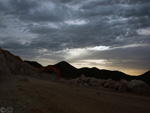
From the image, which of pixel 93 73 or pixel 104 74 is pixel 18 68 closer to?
pixel 93 73

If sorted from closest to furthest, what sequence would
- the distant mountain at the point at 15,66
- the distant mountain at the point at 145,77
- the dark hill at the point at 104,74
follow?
the distant mountain at the point at 15,66 < the distant mountain at the point at 145,77 < the dark hill at the point at 104,74

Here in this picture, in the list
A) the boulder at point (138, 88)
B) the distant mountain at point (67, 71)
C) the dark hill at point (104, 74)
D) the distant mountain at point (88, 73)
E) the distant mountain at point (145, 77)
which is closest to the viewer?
the boulder at point (138, 88)

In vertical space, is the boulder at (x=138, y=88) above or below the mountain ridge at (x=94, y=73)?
below

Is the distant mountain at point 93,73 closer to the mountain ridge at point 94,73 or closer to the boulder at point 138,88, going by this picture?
the mountain ridge at point 94,73

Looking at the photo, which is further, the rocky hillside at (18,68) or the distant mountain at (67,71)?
the distant mountain at (67,71)

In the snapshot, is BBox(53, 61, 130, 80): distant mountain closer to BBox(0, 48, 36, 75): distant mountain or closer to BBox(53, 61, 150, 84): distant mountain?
BBox(53, 61, 150, 84): distant mountain

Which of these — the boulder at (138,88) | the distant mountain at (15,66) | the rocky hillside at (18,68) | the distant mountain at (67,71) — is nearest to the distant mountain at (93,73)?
the distant mountain at (67,71)

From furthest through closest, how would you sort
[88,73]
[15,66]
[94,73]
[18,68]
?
[88,73]
[94,73]
[18,68]
[15,66]

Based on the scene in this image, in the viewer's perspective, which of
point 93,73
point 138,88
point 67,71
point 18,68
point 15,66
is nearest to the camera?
point 138,88

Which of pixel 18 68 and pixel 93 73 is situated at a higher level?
pixel 93 73

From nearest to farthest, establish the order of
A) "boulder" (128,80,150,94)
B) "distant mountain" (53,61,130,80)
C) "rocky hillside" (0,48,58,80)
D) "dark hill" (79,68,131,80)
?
"boulder" (128,80,150,94), "rocky hillside" (0,48,58,80), "dark hill" (79,68,131,80), "distant mountain" (53,61,130,80)

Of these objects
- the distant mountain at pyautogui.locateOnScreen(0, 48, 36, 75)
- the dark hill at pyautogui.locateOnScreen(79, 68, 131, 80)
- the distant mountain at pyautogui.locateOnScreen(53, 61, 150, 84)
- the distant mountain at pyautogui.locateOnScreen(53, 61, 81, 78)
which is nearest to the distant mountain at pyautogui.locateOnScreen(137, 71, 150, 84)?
the distant mountain at pyautogui.locateOnScreen(53, 61, 150, 84)

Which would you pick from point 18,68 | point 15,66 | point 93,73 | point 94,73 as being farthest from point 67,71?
point 15,66

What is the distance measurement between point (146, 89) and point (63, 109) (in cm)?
1105
